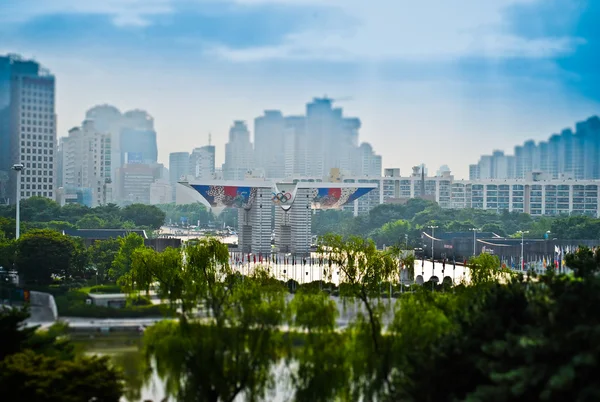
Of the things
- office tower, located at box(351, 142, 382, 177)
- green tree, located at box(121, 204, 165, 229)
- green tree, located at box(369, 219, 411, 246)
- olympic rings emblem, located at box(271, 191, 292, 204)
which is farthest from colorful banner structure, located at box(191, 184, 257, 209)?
office tower, located at box(351, 142, 382, 177)

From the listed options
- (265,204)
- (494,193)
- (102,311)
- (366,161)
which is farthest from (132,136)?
(102,311)

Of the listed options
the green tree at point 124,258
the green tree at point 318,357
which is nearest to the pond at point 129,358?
the green tree at point 318,357

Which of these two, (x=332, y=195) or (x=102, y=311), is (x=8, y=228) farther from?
(x=102, y=311)

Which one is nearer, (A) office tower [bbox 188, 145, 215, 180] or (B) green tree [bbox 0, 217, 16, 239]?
(B) green tree [bbox 0, 217, 16, 239]

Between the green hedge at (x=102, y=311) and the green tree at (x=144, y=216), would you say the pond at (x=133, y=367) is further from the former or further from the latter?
the green tree at (x=144, y=216)

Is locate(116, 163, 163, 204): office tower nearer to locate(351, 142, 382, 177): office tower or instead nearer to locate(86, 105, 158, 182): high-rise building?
locate(86, 105, 158, 182): high-rise building

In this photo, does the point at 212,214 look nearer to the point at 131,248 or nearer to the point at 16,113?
the point at 16,113
